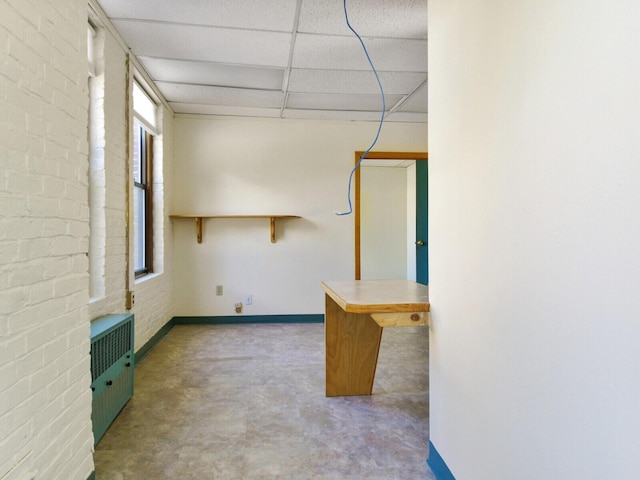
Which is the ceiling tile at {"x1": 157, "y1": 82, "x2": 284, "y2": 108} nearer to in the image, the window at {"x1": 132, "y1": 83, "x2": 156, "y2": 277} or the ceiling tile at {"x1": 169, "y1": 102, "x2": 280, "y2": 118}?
the ceiling tile at {"x1": 169, "y1": 102, "x2": 280, "y2": 118}

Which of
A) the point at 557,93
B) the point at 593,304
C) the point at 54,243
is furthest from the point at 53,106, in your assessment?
the point at 593,304

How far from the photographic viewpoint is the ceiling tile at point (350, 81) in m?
3.13

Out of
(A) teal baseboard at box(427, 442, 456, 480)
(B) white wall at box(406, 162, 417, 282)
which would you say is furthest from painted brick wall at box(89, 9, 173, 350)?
(B) white wall at box(406, 162, 417, 282)

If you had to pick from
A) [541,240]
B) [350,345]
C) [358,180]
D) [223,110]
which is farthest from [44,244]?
[358,180]

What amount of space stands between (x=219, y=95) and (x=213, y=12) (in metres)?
1.34

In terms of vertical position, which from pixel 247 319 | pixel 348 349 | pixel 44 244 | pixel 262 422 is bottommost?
pixel 262 422

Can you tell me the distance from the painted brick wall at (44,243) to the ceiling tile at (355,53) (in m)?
1.54

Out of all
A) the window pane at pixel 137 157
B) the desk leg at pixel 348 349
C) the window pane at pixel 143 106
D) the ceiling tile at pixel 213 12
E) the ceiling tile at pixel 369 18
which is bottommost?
the desk leg at pixel 348 349

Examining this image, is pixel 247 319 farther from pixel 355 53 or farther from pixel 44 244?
pixel 44 244

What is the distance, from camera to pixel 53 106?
1352 mm

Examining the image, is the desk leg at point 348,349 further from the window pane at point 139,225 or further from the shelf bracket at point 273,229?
the window pane at point 139,225

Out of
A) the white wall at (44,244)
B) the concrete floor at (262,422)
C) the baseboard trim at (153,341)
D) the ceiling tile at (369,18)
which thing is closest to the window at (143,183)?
the baseboard trim at (153,341)

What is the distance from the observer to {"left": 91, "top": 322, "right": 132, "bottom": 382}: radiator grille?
5.97ft

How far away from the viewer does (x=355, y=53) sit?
9.18 ft
